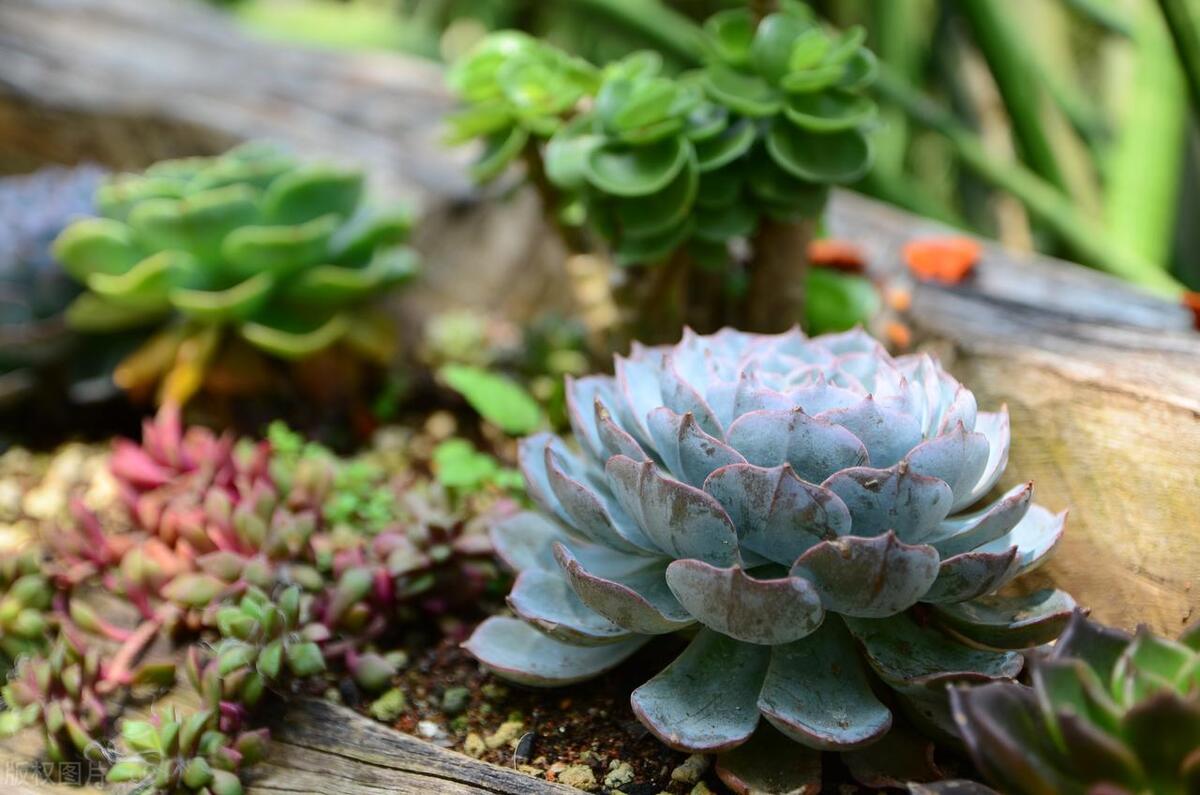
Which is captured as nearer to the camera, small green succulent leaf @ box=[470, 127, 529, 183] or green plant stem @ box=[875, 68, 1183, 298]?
small green succulent leaf @ box=[470, 127, 529, 183]

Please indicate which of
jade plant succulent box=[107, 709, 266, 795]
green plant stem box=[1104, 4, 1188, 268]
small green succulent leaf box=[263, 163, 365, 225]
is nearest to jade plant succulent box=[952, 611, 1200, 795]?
jade plant succulent box=[107, 709, 266, 795]

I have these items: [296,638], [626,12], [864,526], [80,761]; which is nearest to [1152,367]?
[864,526]

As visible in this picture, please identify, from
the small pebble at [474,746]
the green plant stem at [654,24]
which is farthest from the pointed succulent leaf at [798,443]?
the green plant stem at [654,24]

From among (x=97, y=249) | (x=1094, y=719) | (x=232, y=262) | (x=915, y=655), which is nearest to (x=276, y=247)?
(x=232, y=262)

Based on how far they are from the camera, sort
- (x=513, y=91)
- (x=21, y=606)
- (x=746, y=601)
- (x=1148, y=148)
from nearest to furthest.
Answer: (x=746, y=601), (x=21, y=606), (x=513, y=91), (x=1148, y=148)

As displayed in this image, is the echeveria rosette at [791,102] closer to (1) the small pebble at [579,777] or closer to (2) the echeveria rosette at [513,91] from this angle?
(2) the echeveria rosette at [513,91]

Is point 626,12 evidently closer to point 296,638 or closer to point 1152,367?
point 1152,367

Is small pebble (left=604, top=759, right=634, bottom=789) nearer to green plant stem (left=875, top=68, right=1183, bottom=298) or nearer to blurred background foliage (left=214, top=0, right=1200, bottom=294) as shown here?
blurred background foliage (left=214, top=0, right=1200, bottom=294)

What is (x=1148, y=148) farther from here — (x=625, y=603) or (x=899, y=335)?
(x=625, y=603)
